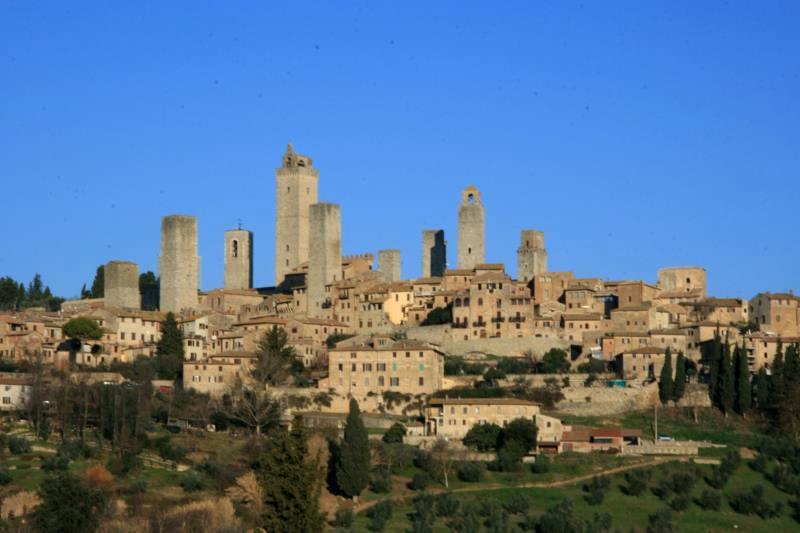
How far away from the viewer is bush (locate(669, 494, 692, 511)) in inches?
2464

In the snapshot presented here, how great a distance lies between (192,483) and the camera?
63.2m

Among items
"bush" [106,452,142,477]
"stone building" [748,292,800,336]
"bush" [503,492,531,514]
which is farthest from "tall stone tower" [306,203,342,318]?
"bush" [503,492,531,514]

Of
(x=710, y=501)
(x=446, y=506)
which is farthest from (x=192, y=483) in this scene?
(x=710, y=501)

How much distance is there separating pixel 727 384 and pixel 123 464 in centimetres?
2334

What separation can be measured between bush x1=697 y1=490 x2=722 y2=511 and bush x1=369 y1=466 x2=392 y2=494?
33.8 ft

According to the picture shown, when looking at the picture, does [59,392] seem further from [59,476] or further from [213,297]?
[213,297]

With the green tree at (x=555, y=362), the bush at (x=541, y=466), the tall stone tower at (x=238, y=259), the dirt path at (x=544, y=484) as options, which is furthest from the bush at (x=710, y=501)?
the tall stone tower at (x=238, y=259)

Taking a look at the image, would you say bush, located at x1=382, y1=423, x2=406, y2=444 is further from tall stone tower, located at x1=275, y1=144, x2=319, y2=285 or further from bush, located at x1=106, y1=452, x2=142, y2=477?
tall stone tower, located at x1=275, y1=144, x2=319, y2=285

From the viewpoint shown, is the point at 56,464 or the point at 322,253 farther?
the point at 322,253

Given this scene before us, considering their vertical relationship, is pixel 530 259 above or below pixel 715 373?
above

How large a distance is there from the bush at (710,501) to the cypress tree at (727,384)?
376 inches

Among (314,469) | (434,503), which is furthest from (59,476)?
(434,503)

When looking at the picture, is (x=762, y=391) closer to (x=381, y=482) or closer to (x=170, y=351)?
(x=381, y=482)

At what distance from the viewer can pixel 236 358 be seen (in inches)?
3054
